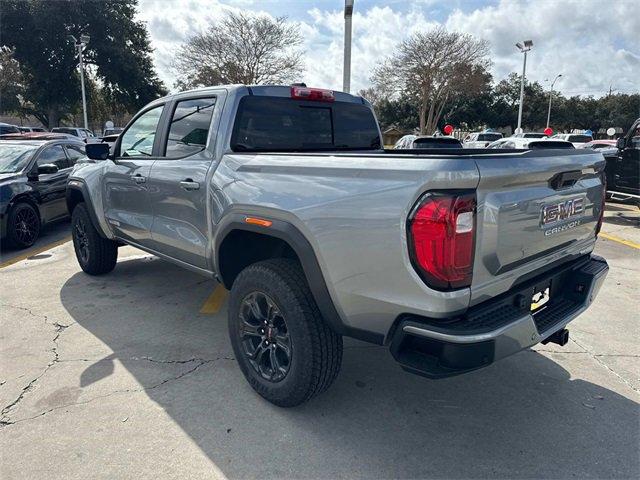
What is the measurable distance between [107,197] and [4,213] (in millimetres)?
2967

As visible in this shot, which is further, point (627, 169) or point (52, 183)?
point (627, 169)

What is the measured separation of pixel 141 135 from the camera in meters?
4.33

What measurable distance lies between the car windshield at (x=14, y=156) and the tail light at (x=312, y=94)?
5.79 meters

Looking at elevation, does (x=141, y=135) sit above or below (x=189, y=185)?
above

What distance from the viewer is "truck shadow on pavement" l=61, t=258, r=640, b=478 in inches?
93.8

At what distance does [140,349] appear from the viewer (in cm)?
365

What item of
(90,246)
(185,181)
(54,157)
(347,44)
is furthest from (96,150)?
(347,44)

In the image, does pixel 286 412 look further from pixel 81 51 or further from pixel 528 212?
pixel 81 51

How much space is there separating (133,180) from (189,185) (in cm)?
110

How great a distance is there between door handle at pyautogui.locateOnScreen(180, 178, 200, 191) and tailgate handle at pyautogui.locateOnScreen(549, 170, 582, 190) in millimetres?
2292

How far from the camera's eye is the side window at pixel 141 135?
411 cm

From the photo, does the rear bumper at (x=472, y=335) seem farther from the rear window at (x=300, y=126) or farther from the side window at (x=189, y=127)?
the side window at (x=189, y=127)

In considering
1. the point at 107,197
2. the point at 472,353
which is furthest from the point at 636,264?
the point at 107,197

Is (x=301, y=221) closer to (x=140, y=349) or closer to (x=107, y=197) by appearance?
(x=140, y=349)
